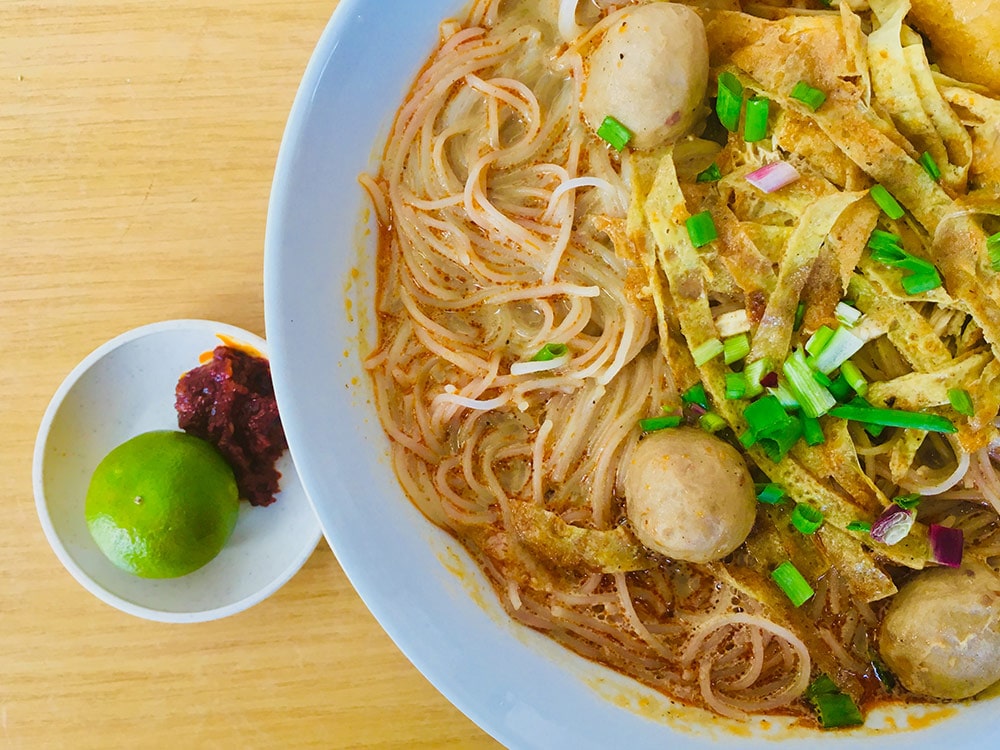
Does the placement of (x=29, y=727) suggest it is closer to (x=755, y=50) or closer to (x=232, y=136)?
(x=232, y=136)

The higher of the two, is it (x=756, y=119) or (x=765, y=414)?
(x=756, y=119)

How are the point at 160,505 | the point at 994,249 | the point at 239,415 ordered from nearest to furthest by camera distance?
the point at 994,249 → the point at 160,505 → the point at 239,415

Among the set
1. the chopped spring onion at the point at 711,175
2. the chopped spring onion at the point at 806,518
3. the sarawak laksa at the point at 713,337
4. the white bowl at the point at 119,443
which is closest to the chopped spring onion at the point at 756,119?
the sarawak laksa at the point at 713,337

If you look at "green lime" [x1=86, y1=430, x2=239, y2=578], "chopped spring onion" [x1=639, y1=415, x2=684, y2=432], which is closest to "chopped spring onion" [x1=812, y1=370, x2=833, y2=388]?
"chopped spring onion" [x1=639, y1=415, x2=684, y2=432]

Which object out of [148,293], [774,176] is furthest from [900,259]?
[148,293]

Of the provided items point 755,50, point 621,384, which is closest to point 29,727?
point 621,384

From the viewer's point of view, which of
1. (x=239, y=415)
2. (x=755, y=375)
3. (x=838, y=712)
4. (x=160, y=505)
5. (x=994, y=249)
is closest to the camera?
(x=994, y=249)

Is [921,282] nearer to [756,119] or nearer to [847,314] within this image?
[847,314]
